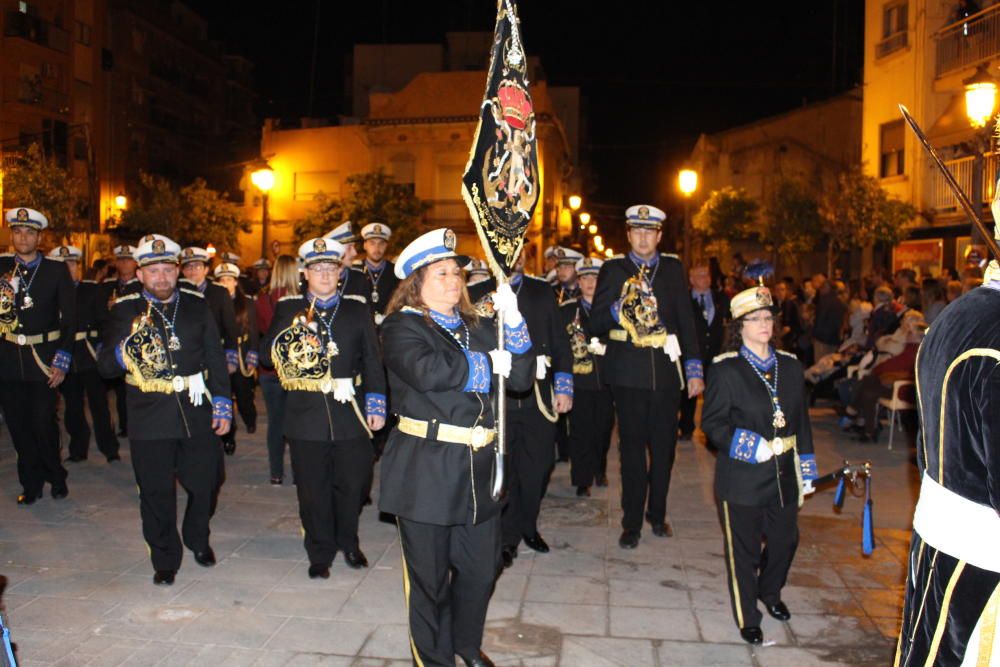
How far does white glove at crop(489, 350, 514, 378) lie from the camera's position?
428 cm

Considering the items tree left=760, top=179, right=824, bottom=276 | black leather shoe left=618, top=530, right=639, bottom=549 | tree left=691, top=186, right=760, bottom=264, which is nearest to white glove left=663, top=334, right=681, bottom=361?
black leather shoe left=618, top=530, right=639, bottom=549

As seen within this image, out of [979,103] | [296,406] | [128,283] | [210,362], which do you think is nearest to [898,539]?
[296,406]

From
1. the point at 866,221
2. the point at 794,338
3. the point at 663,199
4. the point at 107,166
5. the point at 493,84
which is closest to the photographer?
the point at 493,84

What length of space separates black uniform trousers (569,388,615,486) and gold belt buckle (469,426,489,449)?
4.48 metres

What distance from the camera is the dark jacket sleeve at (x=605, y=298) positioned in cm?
729

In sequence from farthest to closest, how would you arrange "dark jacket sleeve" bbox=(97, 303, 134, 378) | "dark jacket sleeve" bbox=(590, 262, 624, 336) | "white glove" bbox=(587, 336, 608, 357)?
"white glove" bbox=(587, 336, 608, 357) → "dark jacket sleeve" bbox=(590, 262, 624, 336) → "dark jacket sleeve" bbox=(97, 303, 134, 378)

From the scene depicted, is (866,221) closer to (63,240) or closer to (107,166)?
(63,240)

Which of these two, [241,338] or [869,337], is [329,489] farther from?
[869,337]

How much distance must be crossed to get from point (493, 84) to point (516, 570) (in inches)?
138

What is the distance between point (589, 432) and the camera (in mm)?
8773

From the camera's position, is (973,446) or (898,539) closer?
(973,446)

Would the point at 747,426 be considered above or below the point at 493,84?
below

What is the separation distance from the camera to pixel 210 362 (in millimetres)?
6430

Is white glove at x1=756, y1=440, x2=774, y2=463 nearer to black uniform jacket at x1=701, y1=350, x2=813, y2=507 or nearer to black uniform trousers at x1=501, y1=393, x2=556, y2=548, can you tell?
black uniform jacket at x1=701, y1=350, x2=813, y2=507
